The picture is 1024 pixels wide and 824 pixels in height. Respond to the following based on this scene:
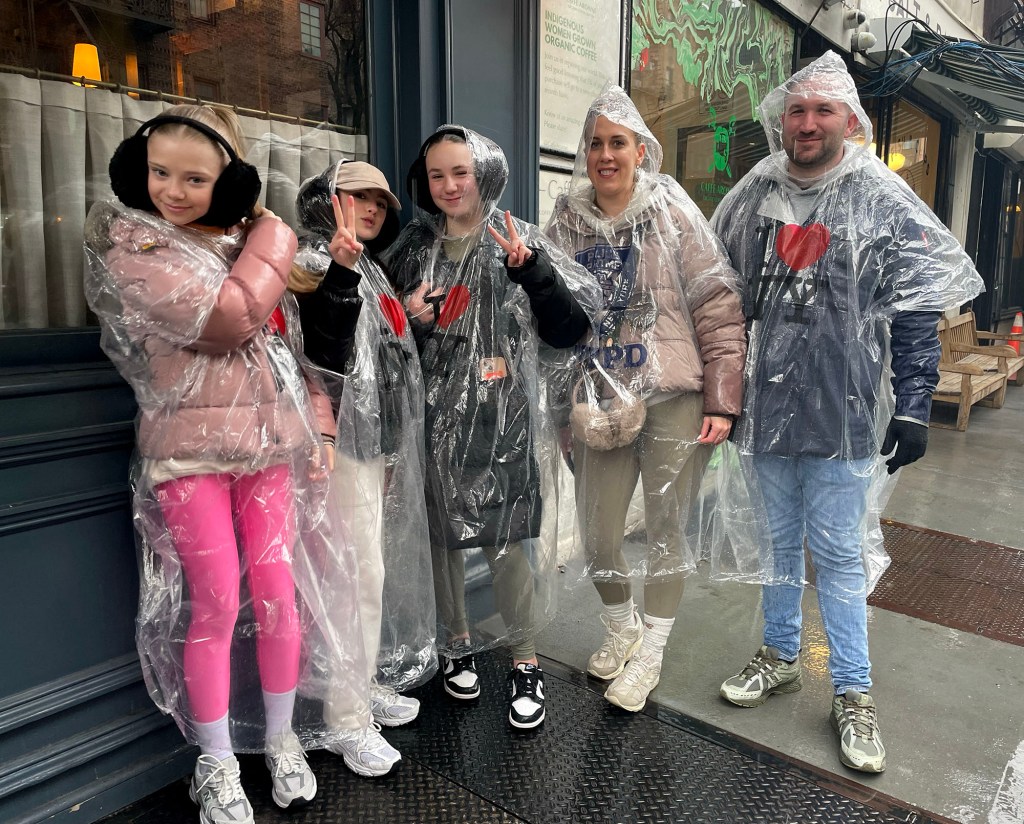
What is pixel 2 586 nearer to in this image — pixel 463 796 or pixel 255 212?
pixel 255 212

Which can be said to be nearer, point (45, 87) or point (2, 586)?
point (2, 586)

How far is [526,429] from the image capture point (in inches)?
90.4

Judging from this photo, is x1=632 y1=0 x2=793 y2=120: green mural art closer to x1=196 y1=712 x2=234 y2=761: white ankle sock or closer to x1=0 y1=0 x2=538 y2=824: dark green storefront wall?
x1=0 y1=0 x2=538 y2=824: dark green storefront wall

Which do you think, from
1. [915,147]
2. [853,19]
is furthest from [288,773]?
[915,147]

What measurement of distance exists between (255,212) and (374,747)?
4.85 ft

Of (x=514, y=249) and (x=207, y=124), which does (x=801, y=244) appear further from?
(x=207, y=124)

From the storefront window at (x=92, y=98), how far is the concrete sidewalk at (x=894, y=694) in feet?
6.68

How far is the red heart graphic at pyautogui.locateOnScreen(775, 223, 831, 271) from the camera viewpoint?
2184 millimetres

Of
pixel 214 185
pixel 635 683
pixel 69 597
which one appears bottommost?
pixel 635 683

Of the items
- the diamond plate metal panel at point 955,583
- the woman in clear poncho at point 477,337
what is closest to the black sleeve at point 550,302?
the woman in clear poncho at point 477,337

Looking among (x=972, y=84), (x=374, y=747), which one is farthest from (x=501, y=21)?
(x=972, y=84)

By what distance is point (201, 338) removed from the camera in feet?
5.56

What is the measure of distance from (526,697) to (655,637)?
1.51 ft

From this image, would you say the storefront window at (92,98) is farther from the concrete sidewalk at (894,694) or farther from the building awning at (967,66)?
the building awning at (967,66)
